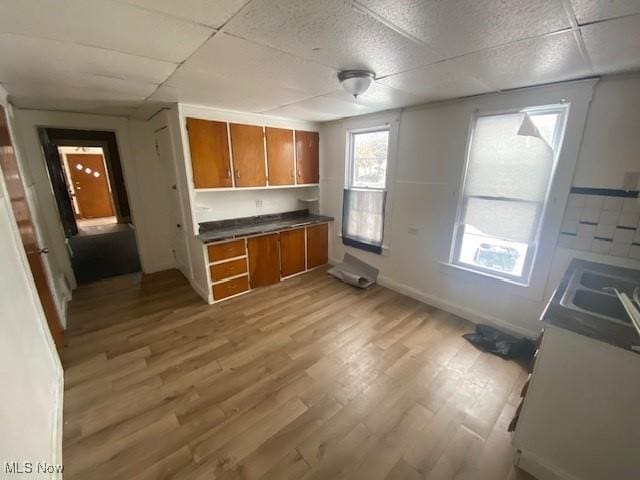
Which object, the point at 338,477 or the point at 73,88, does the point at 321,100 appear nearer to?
the point at 73,88

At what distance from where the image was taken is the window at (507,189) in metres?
2.21

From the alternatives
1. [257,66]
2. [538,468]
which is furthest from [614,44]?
[538,468]

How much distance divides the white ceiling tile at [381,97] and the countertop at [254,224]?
1825 mm

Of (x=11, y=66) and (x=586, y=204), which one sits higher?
(x=11, y=66)

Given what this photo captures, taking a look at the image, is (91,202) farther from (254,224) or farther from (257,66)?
(257,66)

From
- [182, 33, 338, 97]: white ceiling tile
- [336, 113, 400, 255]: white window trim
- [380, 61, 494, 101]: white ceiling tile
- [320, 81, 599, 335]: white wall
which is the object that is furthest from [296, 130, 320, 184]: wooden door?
[380, 61, 494, 101]: white ceiling tile

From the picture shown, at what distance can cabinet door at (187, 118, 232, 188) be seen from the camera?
2934mm

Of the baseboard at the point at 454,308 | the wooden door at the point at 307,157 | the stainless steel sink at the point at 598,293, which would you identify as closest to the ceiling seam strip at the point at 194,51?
the wooden door at the point at 307,157

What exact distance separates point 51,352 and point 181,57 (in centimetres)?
234

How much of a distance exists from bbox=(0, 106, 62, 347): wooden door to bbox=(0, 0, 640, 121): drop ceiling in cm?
51

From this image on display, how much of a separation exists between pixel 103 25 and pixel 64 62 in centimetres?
75

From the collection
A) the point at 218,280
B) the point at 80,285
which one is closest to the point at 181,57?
the point at 218,280

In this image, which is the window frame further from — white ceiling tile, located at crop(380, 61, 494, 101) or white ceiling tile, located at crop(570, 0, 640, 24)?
white ceiling tile, located at crop(570, 0, 640, 24)

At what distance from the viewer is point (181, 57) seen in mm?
1613
